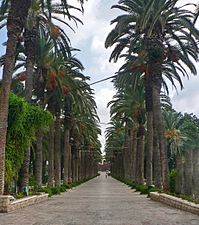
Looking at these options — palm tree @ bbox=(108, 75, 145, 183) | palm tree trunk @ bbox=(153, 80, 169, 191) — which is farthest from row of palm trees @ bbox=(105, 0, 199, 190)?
palm tree @ bbox=(108, 75, 145, 183)

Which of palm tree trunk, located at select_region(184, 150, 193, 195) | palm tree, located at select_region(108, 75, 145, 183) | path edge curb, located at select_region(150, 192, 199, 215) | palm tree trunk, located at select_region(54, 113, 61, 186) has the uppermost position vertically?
palm tree, located at select_region(108, 75, 145, 183)

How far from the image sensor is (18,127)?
80.7 ft

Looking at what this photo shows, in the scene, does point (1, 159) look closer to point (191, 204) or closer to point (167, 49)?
point (191, 204)

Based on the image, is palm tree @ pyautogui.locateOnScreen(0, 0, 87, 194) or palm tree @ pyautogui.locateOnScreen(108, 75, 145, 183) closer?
palm tree @ pyautogui.locateOnScreen(0, 0, 87, 194)

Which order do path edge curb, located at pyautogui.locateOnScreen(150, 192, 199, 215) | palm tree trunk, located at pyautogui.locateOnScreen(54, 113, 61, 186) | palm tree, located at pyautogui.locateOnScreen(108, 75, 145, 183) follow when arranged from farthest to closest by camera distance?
palm tree, located at pyautogui.locateOnScreen(108, 75, 145, 183) < palm tree trunk, located at pyautogui.locateOnScreen(54, 113, 61, 186) < path edge curb, located at pyautogui.locateOnScreen(150, 192, 199, 215)

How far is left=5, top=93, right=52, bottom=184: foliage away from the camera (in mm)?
24094

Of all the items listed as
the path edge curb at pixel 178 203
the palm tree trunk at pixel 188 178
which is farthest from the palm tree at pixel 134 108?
the path edge curb at pixel 178 203

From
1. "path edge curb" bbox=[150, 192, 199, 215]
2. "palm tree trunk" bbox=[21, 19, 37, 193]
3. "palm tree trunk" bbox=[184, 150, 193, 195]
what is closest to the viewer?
"path edge curb" bbox=[150, 192, 199, 215]

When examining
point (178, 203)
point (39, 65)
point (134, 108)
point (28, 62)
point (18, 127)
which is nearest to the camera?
point (178, 203)

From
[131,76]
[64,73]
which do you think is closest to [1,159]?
[64,73]

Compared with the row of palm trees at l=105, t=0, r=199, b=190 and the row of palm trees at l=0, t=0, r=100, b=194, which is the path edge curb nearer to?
the row of palm trees at l=105, t=0, r=199, b=190

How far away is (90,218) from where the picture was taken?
1530cm

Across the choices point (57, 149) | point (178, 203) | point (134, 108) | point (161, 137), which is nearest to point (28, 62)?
point (161, 137)

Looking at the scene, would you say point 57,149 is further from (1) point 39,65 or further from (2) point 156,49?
(2) point 156,49
